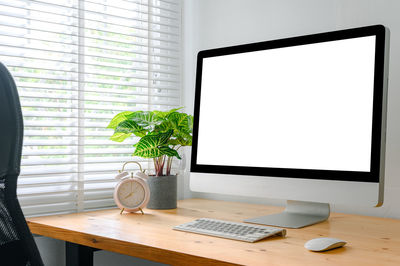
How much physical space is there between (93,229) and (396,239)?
0.83m

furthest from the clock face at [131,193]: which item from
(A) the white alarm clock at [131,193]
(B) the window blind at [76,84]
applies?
(B) the window blind at [76,84]

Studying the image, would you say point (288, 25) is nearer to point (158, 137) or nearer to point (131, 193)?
point (158, 137)

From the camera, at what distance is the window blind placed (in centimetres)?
165

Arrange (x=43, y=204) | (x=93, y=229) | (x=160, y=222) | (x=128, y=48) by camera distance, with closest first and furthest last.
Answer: (x=93, y=229), (x=160, y=222), (x=43, y=204), (x=128, y=48)

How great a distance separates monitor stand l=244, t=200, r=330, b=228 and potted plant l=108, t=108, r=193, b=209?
15.5 inches

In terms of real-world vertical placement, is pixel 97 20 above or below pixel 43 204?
above

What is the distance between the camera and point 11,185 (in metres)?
0.92

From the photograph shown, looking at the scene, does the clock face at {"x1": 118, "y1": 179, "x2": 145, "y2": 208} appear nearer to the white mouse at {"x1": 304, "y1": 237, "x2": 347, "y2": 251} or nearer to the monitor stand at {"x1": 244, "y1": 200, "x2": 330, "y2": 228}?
the monitor stand at {"x1": 244, "y1": 200, "x2": 330, "y2": 228}

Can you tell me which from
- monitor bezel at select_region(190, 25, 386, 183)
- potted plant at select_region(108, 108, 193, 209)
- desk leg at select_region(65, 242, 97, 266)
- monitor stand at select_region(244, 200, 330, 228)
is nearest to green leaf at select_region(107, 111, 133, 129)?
potted plant at select_region(108, 108, 193, 209)

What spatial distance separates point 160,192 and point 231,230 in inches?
20.9

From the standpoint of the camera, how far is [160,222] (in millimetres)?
1485

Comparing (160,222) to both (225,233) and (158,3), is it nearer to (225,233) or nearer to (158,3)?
(225,233)

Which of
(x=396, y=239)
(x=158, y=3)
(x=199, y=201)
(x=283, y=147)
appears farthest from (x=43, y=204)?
(x=396, y=239)

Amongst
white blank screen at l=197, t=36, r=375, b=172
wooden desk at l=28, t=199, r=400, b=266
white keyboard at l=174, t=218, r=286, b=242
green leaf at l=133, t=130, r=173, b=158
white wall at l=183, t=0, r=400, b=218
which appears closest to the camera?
wooden desk at l=28, t=199, r=400, b=266
